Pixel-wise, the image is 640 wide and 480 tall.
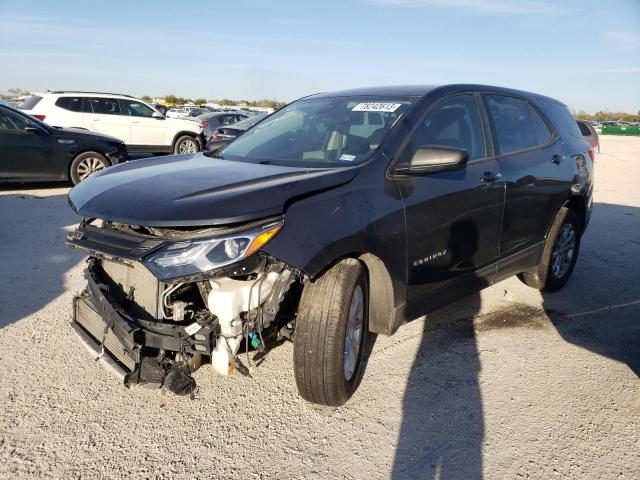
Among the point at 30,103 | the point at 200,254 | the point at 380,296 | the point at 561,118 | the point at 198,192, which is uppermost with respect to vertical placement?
the point at 561,118

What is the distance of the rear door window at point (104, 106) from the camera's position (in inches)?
507

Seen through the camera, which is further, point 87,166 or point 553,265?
point 87,166

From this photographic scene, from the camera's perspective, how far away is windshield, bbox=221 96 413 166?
130 inches

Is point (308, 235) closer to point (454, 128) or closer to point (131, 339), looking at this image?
point (131, 339)

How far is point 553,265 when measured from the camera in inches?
191

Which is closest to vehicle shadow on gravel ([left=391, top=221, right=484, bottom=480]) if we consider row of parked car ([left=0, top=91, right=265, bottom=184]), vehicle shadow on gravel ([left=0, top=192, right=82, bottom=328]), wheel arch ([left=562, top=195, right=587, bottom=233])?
wheel arch ([left=562, top=195, right=587, bottom=233])

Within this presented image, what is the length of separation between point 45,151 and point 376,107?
7.49 m

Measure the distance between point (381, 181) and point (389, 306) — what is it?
2.46 ft

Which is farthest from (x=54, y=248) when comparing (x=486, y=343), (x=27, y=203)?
(x=486, y=343)

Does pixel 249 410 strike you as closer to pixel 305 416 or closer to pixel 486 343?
pixel 305 416

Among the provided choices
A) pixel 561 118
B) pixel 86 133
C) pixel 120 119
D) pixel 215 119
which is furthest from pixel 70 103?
pixel 561 118

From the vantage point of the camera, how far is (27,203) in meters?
8.07

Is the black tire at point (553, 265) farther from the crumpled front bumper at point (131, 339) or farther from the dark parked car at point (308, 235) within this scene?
the crumpled front bumper at point (131, 339)

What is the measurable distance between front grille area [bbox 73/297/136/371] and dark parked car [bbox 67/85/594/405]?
0.04 ft
